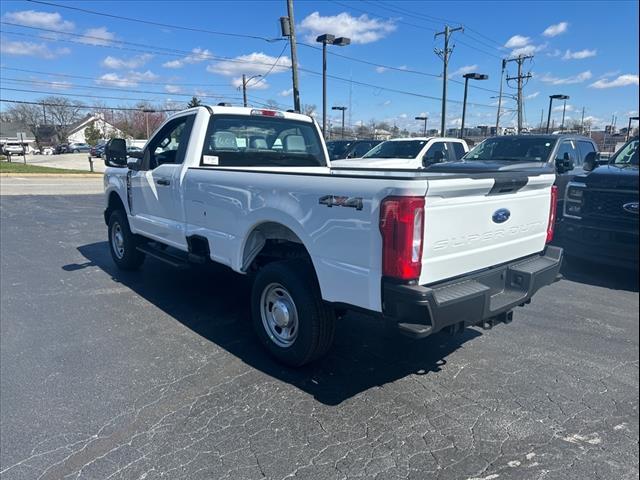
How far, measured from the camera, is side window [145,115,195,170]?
16.3 feet

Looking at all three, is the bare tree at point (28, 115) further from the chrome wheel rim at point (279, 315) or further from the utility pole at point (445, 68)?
the chrome wheel rim at point (279, 315)

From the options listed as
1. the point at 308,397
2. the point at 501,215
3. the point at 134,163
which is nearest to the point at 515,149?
the point at 501,215

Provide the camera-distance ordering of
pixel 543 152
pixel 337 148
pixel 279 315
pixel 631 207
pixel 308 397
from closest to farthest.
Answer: pixel 308 397, pixel 279 315, pixel 631 207, pixel 543 152, pixel 337 148

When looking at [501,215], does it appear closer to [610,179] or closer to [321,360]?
[321,360]

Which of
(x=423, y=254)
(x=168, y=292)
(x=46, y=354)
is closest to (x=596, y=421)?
(x=423, y=254)

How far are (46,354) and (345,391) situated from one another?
2632 millimetres

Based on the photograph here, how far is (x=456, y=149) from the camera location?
1299 cm

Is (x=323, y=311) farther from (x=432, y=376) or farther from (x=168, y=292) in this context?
(x=168, y=292)

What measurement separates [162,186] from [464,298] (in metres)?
3.63

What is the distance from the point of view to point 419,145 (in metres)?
12.6

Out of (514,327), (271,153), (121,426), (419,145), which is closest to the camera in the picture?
(121,426)

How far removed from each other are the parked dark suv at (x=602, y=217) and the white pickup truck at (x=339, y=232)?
3.99 feet

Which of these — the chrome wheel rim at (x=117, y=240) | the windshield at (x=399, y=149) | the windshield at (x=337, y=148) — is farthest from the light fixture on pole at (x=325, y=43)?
the chrome wheel rim at (x=117, y=240)

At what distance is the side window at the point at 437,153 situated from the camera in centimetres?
1189
